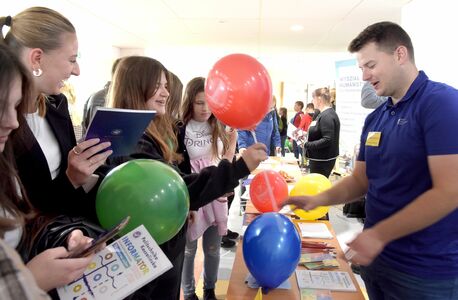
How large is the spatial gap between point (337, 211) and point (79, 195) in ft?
13.2

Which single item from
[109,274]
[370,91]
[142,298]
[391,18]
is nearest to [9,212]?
[109,274]

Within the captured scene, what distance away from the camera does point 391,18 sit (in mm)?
4543

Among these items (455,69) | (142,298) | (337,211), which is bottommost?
(337,211)

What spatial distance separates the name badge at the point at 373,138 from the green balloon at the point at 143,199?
2.64 feet

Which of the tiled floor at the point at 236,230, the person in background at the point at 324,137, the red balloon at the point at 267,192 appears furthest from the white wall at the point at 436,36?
the red balloon at the point at 267,192

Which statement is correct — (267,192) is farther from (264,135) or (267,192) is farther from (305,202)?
(264,135)

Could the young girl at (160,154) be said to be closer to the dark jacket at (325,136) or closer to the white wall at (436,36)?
the white wall at (436,36)

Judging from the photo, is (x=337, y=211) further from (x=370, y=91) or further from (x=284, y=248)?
(x=284, y=248)

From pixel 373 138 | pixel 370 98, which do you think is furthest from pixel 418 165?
pixel 370 98

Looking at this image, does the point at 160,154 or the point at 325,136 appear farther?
the point at 325,136

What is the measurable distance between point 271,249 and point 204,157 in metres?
1.10

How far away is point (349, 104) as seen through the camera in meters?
5.11

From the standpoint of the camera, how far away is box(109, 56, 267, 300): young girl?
1265 mm

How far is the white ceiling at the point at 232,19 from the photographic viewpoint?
4008 mm
